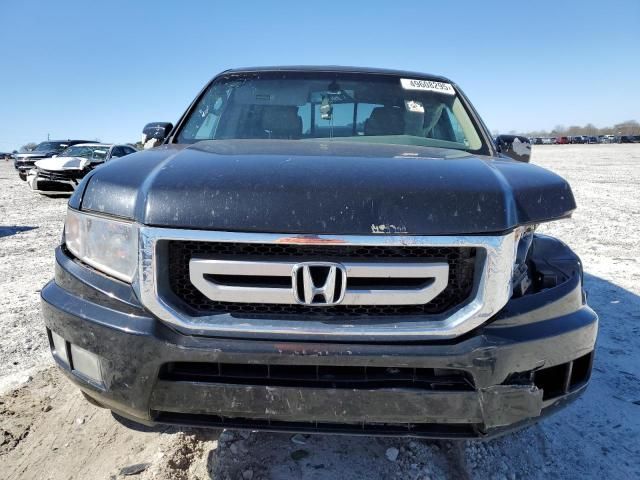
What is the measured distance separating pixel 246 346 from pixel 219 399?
21 cm

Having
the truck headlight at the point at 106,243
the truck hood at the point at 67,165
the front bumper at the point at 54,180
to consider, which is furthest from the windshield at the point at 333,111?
the front bumper at the point at 54,180

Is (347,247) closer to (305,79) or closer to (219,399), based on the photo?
(219,399)

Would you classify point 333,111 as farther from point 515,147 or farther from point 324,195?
point 324,195

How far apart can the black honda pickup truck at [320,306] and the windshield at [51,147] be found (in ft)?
77.2

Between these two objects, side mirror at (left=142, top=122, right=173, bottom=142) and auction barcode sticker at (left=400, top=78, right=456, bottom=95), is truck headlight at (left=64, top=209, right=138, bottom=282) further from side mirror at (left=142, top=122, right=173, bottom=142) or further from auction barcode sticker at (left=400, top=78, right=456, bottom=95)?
auction barcode sticker at (left=400, top=78, right=456, bottom=95)

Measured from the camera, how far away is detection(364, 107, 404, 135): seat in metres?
2.92

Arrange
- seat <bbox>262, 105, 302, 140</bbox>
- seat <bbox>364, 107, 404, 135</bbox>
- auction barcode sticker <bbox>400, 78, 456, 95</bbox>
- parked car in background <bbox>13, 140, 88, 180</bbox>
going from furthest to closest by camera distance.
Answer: parked car in background <bbox>13, 140, 88, 180</bbox> < auction barcode sticker <bbox>400, 78, 456, 95</bbox> < seat <bbox>364, 107, 404, 135</bbox> < seat <bbox>262, 105, 302, 140</bbox>

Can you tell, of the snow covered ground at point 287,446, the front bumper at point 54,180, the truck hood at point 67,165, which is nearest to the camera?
the snow covered ground at point 287,446

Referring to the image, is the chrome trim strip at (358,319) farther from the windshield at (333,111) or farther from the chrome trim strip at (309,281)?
the windshield at (333,111)

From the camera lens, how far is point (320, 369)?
164cm

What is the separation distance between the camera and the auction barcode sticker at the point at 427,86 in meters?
3.18

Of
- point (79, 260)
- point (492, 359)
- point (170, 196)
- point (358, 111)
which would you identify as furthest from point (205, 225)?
point (358, 111)

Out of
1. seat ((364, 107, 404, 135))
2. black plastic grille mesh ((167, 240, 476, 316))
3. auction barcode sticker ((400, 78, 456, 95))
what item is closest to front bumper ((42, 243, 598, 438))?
black plastic grille mesh ((167, 240, 476, 316))

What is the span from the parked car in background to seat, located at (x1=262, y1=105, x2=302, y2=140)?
20.5m
